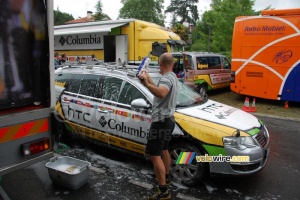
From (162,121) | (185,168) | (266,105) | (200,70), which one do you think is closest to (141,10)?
(200,70)

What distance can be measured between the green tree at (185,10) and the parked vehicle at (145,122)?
186 ft

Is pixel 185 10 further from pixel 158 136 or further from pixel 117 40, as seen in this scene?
pixel 158 136

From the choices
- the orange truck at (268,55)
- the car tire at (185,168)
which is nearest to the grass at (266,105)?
the orange truck at (268,55)

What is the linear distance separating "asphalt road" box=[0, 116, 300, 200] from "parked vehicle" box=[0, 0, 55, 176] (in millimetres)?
1129

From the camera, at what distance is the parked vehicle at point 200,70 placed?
10328 mm

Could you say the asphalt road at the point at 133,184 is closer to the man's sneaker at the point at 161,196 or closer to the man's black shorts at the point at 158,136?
the man's sneaker at the point at 161,196

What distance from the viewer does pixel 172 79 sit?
3246 millimetres

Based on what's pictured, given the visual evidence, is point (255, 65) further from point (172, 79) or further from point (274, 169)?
point (172, 79)

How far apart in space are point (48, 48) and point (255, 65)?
28.3ft

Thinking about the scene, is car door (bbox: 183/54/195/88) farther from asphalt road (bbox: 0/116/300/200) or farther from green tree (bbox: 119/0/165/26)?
green tree (bbox: 119/0/165/26)

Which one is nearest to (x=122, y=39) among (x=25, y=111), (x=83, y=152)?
(x=83, y=152)

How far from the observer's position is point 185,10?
58719 millimetres

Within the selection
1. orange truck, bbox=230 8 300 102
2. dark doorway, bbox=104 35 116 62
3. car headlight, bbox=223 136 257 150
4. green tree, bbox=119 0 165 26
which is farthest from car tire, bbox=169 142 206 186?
green tree, bbox=119 0 165 26

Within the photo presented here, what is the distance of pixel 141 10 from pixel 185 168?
39249mm
